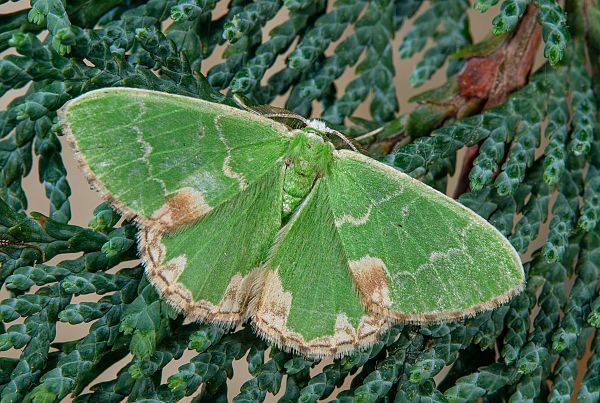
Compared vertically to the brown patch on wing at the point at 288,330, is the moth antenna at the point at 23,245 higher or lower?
higher

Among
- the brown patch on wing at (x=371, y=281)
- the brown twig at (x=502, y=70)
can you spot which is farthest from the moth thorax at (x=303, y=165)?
the brown twig at (x=502, y=70)

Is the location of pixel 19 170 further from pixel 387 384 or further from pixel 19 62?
pixel 387 384

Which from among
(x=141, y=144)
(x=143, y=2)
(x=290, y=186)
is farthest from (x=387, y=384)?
(x=143, y=2)

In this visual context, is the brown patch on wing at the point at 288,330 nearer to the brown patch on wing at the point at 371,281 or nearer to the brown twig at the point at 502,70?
the brown patch on wing at the point at 371,281

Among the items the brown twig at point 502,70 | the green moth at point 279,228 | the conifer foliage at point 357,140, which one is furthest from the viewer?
the brown twig at point 502,70

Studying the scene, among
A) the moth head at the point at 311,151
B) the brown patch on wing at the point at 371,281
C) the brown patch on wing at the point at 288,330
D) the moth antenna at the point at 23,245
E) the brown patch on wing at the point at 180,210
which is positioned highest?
the moth head at the point at 311,151

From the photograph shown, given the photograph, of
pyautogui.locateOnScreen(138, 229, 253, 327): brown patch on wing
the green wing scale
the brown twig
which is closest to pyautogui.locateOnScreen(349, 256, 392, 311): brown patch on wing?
the green wing scale

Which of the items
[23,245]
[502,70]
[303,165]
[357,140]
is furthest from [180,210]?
[502,70]
